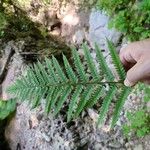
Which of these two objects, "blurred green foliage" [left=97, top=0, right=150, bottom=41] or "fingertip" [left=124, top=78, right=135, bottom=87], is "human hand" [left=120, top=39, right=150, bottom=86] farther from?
"blurred green foliage" [left=97, top=0, right=150, bottom=41]

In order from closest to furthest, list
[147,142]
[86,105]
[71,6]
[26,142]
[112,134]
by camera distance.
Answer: [86,105] → [147,142] → [112,134] → [26,142] → [71,6]

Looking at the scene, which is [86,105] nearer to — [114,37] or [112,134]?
[112,134]

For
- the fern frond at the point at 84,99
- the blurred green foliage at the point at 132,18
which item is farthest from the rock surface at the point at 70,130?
the fern frond at the point at 84,99

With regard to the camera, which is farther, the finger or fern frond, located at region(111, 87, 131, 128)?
fern frond, located at region(111, 87, 131, 128)

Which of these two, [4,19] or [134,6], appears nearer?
[134,6]

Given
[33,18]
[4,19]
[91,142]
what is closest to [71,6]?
[33,18]

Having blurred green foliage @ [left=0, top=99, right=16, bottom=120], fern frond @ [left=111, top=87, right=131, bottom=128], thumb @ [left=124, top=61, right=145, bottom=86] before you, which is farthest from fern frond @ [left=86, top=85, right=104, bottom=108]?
blurred green foliage @ [left=0, top=99, right=16, bottom=120]

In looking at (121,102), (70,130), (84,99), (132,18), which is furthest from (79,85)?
(132,18)

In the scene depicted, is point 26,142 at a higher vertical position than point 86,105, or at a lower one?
lower

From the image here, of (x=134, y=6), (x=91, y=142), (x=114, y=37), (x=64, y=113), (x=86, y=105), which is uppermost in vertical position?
(x=86, y=105)
